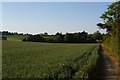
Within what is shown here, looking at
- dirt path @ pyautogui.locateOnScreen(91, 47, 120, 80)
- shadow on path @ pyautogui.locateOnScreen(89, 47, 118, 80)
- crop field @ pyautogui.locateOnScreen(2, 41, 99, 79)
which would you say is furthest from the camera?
dirt path @ pyautogui.locateOnScreen(91, 47, 120, 80)

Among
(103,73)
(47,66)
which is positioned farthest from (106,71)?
(47,66)

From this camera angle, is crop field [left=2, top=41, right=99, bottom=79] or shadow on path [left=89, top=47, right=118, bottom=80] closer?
crop field [left=2, top=41, right=99, bottom=79]

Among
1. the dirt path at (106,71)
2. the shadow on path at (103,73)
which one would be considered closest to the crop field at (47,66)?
the shadow on path at (103,73)

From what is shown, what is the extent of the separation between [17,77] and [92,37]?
14179 cm

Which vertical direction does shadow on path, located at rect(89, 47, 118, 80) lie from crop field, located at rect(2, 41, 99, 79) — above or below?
below

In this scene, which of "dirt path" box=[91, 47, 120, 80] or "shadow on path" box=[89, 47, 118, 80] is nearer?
"shadow on path" box=[89, 47, 118, 80]

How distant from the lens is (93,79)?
17.1 meters

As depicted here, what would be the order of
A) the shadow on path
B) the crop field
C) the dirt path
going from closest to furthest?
the crop field < the shadow on path < the dirt path

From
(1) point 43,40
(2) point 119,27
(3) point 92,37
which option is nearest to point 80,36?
(3) point 92,37

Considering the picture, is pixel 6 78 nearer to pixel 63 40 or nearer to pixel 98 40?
pixel 63 40

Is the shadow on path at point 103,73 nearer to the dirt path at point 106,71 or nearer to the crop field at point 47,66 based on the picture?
the dirt path at point 106,71

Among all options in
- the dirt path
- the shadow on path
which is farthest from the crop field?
the dirt path

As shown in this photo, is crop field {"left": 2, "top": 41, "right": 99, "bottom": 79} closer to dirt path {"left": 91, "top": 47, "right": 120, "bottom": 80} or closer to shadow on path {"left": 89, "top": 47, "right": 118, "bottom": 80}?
shadow on path {"left": 89, "top": 47, "right": 118, "bottom": 80}

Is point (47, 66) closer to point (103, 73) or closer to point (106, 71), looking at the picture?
point (103, 73)
